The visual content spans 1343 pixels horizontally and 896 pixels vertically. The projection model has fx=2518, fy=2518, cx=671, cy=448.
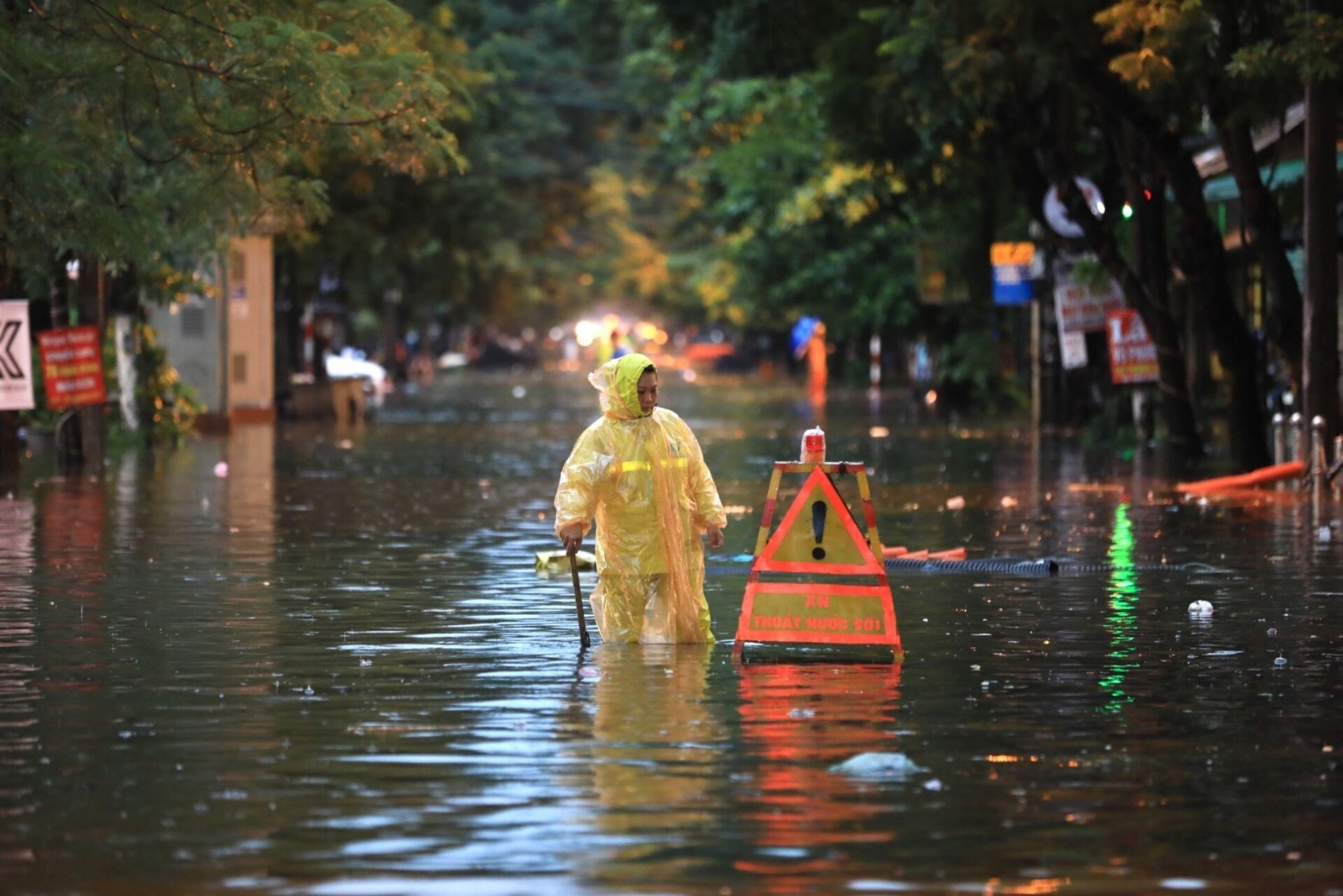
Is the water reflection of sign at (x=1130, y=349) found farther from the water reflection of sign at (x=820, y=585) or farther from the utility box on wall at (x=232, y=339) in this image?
the water reflection of sign at (x=820, y=585)

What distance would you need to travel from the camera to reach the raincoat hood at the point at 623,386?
1245cm

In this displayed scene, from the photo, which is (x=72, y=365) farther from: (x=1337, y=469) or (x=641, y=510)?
(x=641, y=510)

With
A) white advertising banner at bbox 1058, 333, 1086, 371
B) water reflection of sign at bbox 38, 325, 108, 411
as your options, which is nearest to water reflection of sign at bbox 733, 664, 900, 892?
water reflection of sign at bbox 38, 325, 108, 411

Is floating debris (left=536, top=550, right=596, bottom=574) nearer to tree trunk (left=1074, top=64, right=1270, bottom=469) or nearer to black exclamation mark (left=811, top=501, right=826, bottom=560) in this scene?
black exclamation mark (left=811, top=501, right=826, bottom=560)

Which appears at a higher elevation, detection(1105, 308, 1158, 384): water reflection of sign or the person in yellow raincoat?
detection(1105, 308, 1158, 384): water reflection of sign

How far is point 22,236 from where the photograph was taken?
19359 millimetres

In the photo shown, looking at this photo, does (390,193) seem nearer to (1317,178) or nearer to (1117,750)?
(1317,178)

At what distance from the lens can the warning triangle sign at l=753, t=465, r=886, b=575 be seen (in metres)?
12.1

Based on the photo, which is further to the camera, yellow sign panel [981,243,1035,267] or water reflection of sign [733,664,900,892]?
yellow sign panel [981,243,1035,267]

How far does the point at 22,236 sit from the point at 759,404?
1492 inches

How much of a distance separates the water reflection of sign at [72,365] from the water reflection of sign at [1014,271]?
16.0 metres

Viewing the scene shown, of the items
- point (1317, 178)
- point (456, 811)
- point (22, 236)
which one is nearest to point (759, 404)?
point (1317, 178)

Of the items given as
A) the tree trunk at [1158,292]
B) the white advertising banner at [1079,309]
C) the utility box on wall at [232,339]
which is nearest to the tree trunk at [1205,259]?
the tree trunk at [1158,292]

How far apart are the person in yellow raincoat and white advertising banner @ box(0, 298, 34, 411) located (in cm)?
1454
